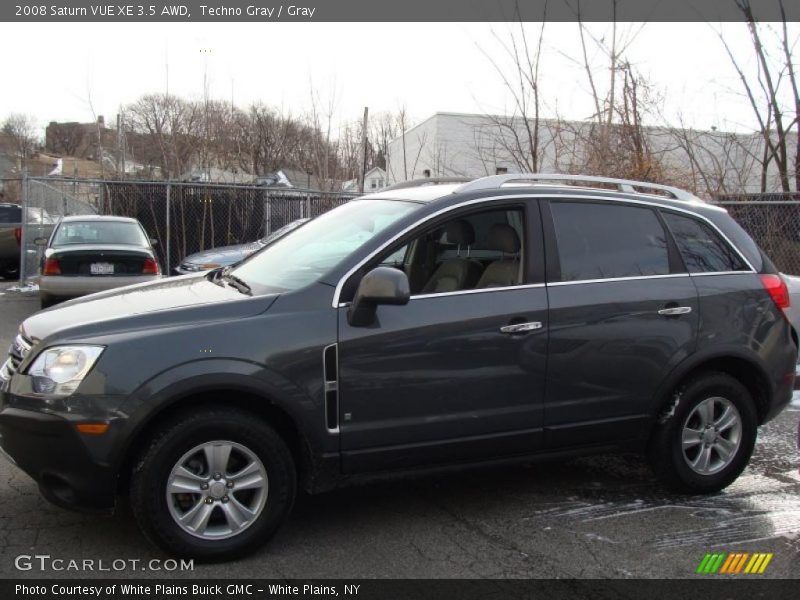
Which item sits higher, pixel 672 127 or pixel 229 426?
pixel 672 127

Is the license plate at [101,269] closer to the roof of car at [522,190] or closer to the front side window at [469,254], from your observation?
the roof of car at [522,190]

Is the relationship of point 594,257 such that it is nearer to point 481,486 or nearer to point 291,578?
point 481,486

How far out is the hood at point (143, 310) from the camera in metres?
3.56

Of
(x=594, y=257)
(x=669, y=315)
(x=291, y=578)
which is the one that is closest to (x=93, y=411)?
(x=291, y=578)

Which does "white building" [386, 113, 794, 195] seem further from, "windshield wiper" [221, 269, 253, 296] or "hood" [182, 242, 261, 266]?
"windshield wiper" [221, 269, 253, 296]

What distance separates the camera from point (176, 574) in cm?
346

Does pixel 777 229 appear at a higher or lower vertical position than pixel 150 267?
higher

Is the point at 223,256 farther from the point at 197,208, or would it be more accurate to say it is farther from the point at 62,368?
the point at 62,368

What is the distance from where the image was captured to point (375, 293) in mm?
3637

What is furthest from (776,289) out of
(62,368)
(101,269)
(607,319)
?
(101,269)

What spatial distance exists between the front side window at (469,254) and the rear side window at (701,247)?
3.61ft

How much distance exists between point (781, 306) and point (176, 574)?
3.93 m

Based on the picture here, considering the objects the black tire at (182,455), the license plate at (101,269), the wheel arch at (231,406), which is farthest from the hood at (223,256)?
the black tire at (182,455)

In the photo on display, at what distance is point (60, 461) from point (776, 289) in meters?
4.26
